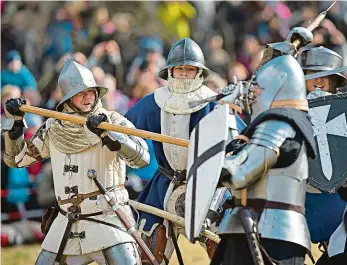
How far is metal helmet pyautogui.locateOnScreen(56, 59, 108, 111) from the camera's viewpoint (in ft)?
29.1

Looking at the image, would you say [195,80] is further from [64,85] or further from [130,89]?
[130,89]

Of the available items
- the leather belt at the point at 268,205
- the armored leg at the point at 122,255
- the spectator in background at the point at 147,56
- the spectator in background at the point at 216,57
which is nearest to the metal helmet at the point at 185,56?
the armored leg at the point at 122,255

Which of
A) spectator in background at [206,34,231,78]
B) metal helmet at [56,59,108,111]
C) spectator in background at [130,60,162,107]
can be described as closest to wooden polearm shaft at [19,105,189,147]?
metal helmet at [56,59,108,111]

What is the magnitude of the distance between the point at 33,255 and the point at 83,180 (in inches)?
160

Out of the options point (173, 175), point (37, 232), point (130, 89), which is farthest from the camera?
point (130, 89)

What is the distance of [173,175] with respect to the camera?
384 inches

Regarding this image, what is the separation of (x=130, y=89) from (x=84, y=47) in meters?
0.92

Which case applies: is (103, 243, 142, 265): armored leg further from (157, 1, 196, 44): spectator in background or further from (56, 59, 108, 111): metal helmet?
(157, 1, 196, 44): spectator in background

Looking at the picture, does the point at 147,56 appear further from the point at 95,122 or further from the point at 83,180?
the point at 95,122

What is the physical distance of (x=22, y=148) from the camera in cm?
908

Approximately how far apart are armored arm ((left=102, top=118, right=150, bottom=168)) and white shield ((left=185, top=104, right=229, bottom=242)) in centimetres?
116

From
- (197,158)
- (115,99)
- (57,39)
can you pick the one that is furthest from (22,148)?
(57,39)

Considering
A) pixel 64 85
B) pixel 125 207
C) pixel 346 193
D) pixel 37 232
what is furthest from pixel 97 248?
pixel 37 232

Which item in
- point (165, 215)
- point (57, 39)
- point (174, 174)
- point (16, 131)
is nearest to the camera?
point (16, 131)
